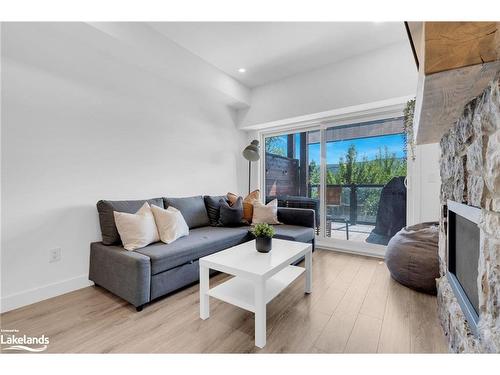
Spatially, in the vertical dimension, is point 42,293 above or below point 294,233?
below

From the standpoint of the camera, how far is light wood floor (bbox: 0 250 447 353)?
55.3 inches

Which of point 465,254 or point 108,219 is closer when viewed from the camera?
point 465,254

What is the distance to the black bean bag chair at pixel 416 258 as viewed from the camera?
200cm

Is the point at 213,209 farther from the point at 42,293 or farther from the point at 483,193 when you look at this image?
the point at 483,193

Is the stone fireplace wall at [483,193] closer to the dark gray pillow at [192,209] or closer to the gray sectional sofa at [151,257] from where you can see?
the gray sectional sofa at [151,257]

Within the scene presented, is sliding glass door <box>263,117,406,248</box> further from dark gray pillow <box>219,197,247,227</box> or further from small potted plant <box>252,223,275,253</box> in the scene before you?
small potted plant <box>252,223,275,253</box>

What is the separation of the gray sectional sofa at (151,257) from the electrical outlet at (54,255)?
9.7 inches

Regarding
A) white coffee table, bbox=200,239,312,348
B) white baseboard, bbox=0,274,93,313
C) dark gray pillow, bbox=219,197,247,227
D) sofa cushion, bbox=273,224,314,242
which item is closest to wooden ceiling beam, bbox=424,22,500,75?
white coffee table, bbox=200,239,312,348

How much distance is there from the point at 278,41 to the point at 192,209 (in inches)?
88.6

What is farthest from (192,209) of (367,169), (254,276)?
(367,169)

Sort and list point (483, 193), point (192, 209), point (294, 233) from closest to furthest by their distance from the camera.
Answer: point (483, 193)
point (294, 233)
point (192, 209)

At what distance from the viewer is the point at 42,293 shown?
1961 mm
